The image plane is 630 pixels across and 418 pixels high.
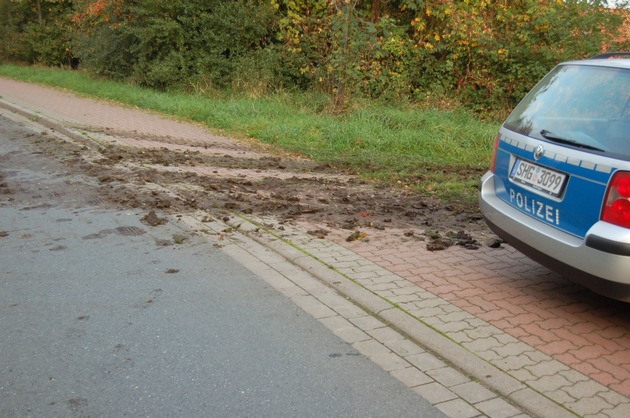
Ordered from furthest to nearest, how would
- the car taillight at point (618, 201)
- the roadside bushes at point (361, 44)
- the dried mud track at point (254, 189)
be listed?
the roadside bushes at point (361, 44)
the dried mud track at point (254, 189)
the car taillight at point (618, 201)

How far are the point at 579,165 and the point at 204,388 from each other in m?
2.82

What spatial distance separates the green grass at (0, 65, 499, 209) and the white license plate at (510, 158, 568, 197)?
301cm

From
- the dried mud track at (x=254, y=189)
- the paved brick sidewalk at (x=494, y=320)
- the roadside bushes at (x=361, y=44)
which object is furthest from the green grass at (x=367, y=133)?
the paved brick sidewalk at (x=494, y=320)

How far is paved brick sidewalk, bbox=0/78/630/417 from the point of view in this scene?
366 cm

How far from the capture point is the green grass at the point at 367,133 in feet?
31.7

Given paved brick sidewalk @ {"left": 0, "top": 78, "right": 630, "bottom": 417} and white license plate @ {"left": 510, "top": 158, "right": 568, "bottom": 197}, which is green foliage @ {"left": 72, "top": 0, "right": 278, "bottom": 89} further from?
white license plate @ {"left": 510, "top": 158, "right": 568, "bottom": 197}

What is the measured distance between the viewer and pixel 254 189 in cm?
836

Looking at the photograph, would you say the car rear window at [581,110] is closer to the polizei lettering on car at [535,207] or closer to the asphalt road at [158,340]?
the polizei lettering on car at [535,207]

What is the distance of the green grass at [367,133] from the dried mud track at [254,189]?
691 mm

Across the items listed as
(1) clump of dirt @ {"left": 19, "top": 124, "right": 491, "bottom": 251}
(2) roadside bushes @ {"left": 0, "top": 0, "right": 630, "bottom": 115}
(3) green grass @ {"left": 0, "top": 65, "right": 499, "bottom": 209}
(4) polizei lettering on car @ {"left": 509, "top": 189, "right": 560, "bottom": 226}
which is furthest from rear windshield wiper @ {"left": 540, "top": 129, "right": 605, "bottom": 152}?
(2) roadside bushes @ {"left": 0, "top": 0, "right": 630, "bottom": 115}

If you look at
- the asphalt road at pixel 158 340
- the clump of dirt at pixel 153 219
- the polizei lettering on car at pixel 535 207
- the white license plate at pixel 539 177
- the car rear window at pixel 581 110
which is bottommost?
the asphalt road at pixel 158 340

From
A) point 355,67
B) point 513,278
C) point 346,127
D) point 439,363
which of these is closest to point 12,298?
point 439,363

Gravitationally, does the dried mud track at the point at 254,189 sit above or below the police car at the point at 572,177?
below

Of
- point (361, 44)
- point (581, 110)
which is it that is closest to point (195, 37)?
point (361, 44)
